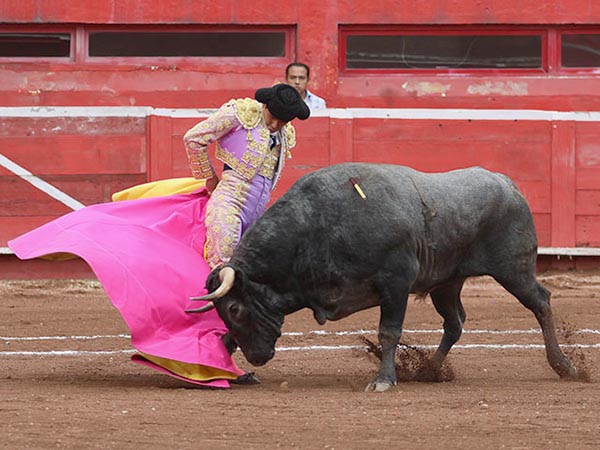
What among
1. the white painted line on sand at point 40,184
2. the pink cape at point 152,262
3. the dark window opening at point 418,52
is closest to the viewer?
the pink cape at point 152,262

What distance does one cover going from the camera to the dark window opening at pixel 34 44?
36.6 feet

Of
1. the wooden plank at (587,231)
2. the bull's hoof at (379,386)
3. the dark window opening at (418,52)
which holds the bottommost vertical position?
the bull's hoof at (379,386)

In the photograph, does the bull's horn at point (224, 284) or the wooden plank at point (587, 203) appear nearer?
the bull's horn at point (224, 284)

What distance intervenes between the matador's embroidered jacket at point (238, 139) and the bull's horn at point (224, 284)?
0.61 metres

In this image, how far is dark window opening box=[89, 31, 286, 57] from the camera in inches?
440

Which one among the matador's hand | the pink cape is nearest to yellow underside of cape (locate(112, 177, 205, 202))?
the pink cape

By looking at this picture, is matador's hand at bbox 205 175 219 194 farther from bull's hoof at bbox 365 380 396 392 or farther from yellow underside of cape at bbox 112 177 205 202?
bull's hoof at bbox 365 380 396 392

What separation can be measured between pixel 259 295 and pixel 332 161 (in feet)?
16.3

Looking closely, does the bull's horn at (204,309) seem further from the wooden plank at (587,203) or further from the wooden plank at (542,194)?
the wooden plank at (587,203)

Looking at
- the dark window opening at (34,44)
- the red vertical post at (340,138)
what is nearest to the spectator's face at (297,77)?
the red vertical post at (340,138)

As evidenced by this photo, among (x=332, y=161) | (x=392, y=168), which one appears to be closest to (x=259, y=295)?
(x=392, y=168)

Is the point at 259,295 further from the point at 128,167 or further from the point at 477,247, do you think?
the point at 128,167

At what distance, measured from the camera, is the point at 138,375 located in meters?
6.82

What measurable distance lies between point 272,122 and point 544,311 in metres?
1.52
